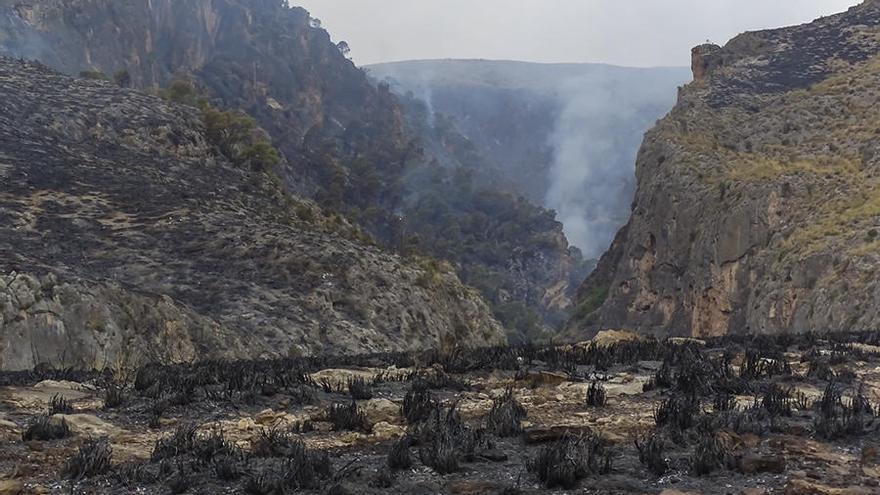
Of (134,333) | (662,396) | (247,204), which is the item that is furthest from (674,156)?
(662,396)

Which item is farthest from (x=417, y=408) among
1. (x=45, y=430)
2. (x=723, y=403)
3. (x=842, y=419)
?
(x=842, y=419)

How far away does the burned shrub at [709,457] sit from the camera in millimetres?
6215

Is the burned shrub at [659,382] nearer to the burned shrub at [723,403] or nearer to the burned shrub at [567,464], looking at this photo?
the burned shrub at [723,403]

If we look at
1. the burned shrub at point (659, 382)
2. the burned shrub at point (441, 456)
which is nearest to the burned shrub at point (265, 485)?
the burned shrub at point (441, 456)

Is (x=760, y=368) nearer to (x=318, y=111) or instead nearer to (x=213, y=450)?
(x=213, y=450)

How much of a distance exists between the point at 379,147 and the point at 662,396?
10843 centimetres

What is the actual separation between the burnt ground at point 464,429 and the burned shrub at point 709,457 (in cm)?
1

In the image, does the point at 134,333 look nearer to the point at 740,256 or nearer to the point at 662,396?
the point at 662,396

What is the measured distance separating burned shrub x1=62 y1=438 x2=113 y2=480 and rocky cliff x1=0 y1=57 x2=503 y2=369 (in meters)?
11.7

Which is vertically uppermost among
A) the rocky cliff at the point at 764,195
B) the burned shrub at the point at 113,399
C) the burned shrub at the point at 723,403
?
the rocky cliff at the point at 764,195

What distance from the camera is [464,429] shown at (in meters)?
7.84

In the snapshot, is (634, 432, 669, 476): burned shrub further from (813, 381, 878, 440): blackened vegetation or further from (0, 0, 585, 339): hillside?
(0, 0, 585, 339): hillside

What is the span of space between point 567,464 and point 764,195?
41.9 meters

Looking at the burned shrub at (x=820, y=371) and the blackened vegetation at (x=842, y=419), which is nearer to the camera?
the blackened vegetation at (x=842, y=419)
